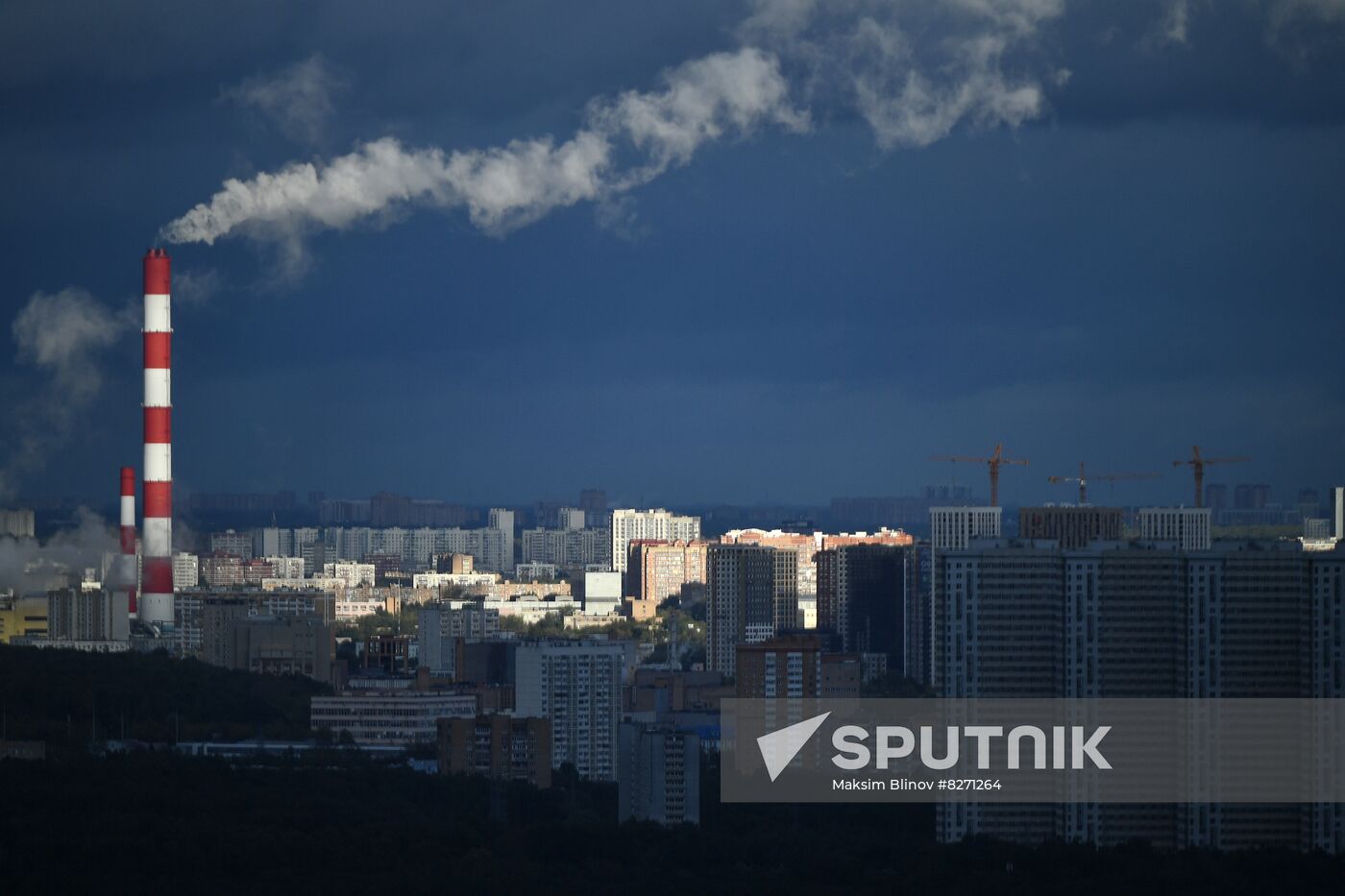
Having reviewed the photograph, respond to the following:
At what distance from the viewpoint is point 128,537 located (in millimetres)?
33156

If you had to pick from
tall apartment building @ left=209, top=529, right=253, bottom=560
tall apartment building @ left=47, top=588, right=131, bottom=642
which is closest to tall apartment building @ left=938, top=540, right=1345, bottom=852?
tall apartment building @ left=47, top=588, right=131, bottom=642

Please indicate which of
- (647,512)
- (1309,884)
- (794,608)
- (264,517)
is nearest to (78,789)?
(1309,884)

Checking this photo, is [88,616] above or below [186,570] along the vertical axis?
below

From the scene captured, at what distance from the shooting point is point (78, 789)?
19.1 metres

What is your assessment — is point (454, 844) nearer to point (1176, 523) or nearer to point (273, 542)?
point (1176, 523)

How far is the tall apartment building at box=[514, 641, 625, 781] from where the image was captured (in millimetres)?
23156

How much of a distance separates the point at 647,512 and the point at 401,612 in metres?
17.8

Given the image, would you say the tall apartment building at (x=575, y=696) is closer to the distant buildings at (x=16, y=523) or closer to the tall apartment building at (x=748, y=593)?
the tall apartment building at (x=748, y=593)

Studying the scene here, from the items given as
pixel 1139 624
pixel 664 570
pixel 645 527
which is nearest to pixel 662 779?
pixel 1139 624

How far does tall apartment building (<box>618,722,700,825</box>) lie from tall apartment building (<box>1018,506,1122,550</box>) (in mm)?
10350

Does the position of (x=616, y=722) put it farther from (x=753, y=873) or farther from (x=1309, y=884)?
(x=1309, y=884)

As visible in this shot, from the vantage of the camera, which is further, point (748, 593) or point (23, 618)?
point (748, 593)

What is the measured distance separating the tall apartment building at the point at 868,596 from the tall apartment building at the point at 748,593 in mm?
439

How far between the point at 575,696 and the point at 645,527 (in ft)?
110
